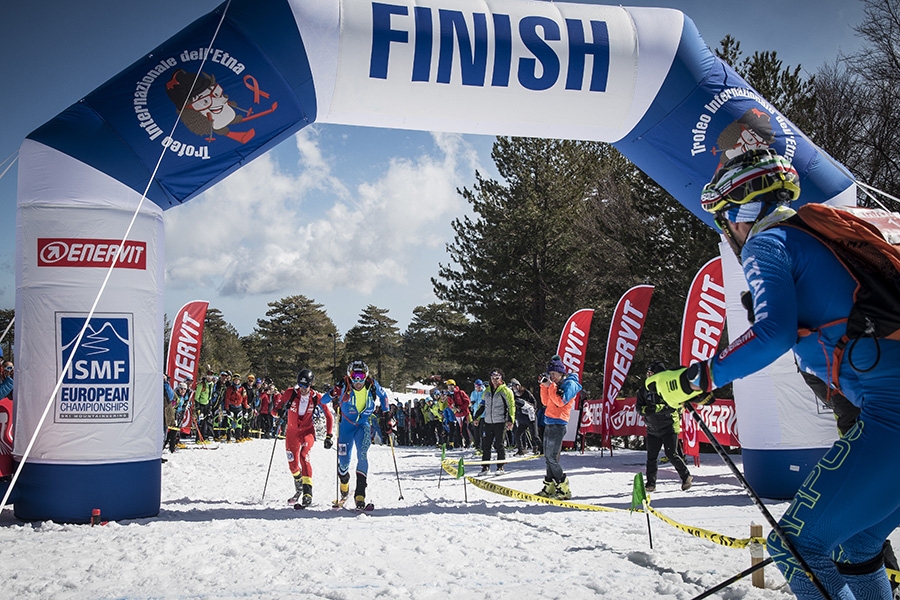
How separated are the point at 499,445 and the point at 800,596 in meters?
11.9

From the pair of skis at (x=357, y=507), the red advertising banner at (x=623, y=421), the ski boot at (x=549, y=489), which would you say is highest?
the red advertising banner at (x=623, y=421)

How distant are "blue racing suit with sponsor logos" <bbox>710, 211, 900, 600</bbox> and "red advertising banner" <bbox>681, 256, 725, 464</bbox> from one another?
30.0 ft

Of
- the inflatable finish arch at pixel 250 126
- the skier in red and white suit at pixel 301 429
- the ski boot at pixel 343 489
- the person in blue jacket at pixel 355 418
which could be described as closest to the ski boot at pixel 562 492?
the inflatable finish arch at pixel 250 126

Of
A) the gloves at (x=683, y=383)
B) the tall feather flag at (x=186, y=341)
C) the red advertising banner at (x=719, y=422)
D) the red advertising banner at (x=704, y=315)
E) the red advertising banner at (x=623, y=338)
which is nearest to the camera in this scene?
the gloves at (x=683, y=383)

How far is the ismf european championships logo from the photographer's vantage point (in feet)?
23.6

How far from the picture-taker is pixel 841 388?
93.9 inches

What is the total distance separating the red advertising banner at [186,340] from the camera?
17.8 meters

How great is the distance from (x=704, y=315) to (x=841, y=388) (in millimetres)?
9334

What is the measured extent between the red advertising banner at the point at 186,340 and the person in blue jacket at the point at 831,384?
17.3m

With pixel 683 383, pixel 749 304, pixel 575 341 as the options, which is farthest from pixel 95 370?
pixel 575 341

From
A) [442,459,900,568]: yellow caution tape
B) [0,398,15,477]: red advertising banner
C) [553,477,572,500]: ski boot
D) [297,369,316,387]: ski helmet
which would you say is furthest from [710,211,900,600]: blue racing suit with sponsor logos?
[297,369,316,387]: ski helmet

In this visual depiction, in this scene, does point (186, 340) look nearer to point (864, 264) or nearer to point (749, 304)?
point (749, 304)

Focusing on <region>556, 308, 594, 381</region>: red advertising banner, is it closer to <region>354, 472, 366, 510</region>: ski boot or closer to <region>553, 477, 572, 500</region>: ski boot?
<region>553, 477, 572, 500</region>: ski boot

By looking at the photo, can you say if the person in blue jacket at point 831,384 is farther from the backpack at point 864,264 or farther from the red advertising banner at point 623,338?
the red advertising banner at point 623,338
